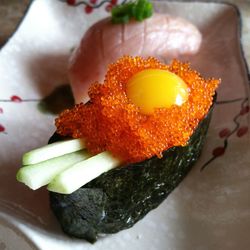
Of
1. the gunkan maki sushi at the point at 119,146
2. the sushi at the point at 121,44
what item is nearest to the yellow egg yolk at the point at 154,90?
the gunkan maki sushi at the point at 119,146

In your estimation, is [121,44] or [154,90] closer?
[154,90]

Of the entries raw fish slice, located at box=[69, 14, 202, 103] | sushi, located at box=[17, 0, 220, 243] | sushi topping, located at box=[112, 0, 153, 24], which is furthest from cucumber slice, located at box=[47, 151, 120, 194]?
sushi topping, located at box=[112, 0, 153, 24]

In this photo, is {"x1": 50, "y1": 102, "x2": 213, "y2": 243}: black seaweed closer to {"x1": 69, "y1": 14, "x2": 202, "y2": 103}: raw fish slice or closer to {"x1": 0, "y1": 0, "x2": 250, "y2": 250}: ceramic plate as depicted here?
→ {"x1": 0, "y1": 0, "x2": 250, "y2": 250}: ceramic plate

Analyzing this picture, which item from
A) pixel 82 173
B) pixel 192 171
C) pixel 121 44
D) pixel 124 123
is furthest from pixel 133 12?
pixel 82 173

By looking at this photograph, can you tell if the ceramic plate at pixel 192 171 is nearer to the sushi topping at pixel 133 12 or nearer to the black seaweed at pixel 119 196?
the black seaweed at pixel 119 196

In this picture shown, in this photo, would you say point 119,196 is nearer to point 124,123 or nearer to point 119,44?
point 124,123

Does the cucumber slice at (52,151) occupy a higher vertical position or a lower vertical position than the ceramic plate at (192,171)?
higher
